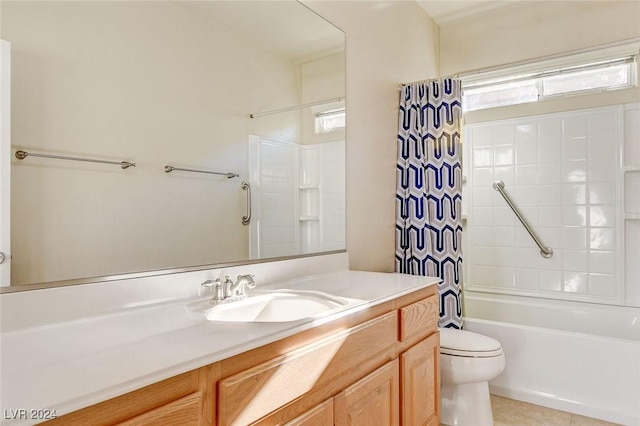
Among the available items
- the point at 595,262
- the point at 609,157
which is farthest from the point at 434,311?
the point at 609,157

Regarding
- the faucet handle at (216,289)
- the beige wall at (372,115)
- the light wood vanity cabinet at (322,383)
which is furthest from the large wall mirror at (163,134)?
the light wood vanity cabinet at (322,383)

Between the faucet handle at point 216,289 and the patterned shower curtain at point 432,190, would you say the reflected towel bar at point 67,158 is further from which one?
the patterned shower curtain at point 432,190

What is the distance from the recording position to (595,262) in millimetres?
2850

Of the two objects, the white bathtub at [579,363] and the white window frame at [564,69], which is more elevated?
the white window frame at [564,69]

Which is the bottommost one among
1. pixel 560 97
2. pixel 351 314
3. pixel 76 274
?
pixel 351 314

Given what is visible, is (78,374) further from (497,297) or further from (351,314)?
(497,297)

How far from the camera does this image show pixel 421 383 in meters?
1.69

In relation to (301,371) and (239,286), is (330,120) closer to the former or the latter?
(239,286)

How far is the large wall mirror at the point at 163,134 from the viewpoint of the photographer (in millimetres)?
1040

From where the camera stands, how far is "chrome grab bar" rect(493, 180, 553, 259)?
303 cm

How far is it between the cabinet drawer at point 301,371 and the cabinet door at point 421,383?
178 mm

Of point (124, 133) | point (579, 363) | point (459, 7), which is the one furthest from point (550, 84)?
point (124, 133)

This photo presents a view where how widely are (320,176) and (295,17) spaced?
2.48ft

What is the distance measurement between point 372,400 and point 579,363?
5.14 feet
